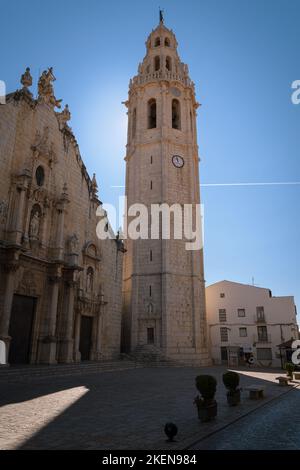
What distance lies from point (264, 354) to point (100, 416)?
30677 mm

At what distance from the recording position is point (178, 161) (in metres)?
31.3

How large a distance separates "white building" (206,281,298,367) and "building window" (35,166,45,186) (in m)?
25.9

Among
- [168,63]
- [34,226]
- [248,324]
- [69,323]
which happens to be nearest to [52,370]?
[69,323]

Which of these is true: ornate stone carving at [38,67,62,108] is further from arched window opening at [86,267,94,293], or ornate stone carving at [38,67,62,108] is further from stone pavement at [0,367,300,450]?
stone pavement at [0,367,300,450]

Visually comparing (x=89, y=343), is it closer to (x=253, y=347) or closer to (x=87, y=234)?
(x=87, y=234)

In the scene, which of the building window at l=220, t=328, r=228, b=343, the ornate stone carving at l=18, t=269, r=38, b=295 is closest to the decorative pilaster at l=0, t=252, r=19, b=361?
the ornate stone carving at l=18, t=269, r=38, b=295

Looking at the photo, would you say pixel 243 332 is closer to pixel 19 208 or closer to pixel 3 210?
pixel 19 208

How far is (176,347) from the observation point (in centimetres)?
2595

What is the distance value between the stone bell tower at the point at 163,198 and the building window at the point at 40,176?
36.0ft

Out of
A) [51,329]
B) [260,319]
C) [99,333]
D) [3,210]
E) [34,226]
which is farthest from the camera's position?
[260,319]

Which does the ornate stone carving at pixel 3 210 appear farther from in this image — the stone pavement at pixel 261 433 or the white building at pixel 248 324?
the white building at pixel 248 324

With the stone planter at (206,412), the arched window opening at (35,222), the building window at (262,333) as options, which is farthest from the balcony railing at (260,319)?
the stone planter at (206,412)

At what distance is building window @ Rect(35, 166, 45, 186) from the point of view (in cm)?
1998

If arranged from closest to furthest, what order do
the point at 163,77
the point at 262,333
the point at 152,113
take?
1. the point at 163,77
2. the point at 152,113
3. the point at 262,333
